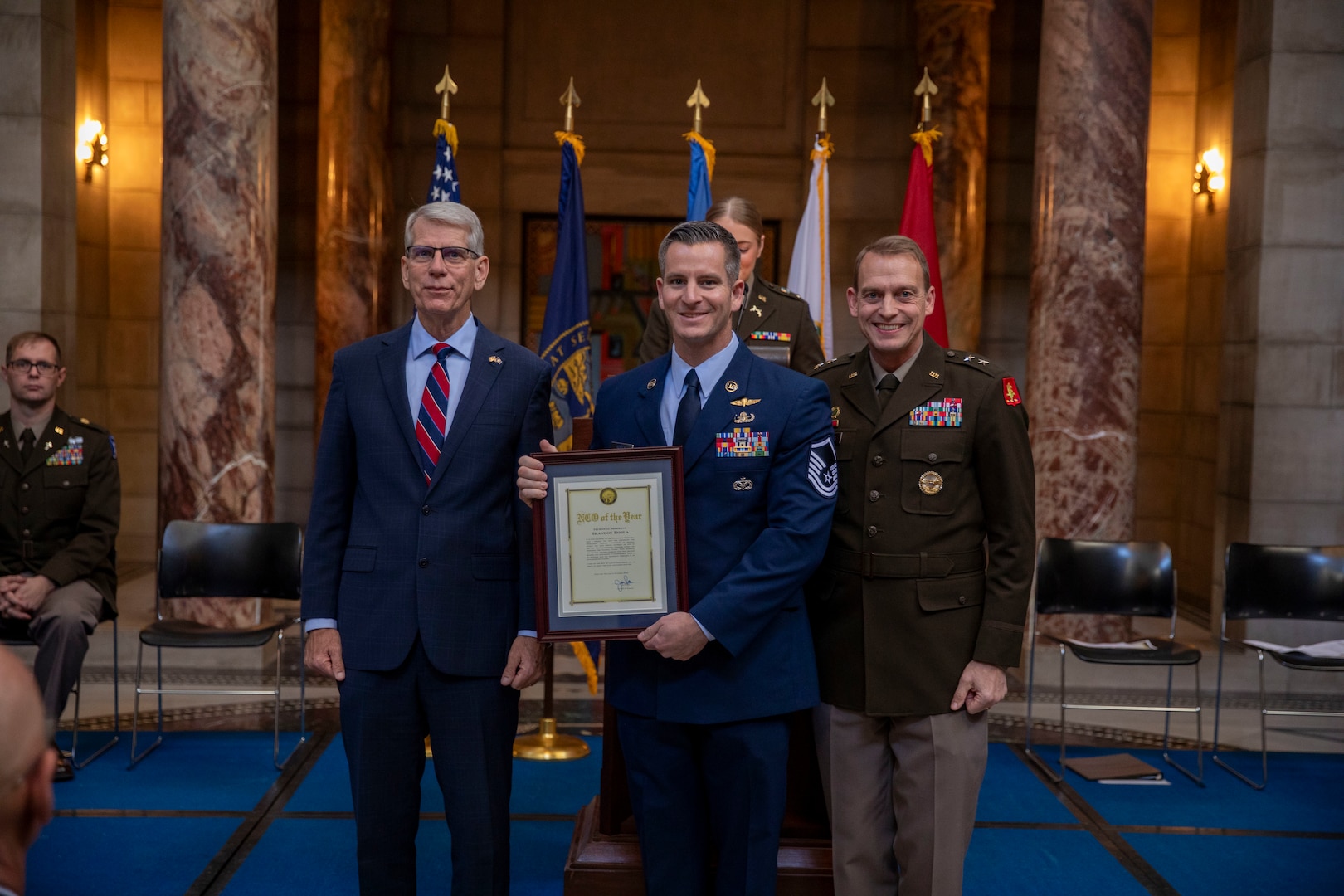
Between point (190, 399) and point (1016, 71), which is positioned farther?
point (1016, 71)

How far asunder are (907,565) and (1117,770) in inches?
122

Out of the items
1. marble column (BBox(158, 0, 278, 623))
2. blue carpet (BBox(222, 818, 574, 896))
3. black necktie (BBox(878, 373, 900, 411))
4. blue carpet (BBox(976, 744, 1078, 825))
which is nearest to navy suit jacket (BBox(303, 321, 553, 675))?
black necktie (BBox(878, 373, 900, 411))

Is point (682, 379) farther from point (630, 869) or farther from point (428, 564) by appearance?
point (630, 869)

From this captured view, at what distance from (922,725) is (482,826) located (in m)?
1.12

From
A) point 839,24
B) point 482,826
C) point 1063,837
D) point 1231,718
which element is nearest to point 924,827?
point 482,826

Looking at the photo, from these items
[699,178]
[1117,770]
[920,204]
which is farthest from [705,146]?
[1117,770]

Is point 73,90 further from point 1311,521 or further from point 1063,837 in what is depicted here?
point 1311,521

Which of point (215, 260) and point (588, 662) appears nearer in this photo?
point (588, 662)

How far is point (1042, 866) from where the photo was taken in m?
4.37

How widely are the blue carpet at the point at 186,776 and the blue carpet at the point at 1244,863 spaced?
3.22 m

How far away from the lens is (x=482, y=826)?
3.01 meters

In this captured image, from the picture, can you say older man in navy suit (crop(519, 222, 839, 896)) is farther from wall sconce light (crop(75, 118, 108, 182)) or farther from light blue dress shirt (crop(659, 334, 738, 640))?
wall sconce light (crop(75, 118, 108, 182))

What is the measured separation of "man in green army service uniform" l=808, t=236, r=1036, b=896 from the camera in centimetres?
294

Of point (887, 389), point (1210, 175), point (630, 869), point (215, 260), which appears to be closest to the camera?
point (887, 389)
